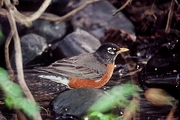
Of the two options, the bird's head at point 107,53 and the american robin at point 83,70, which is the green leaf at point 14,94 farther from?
the bird's head at point 107,53

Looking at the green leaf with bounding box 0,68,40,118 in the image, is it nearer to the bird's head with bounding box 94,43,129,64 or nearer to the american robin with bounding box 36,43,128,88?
the american robin with bounding box 36,43,128,88

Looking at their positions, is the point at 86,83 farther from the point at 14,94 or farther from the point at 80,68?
the point at 14,94

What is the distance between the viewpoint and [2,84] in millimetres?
3469

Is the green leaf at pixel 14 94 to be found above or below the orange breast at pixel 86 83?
above

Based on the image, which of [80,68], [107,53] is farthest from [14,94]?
[107,53]

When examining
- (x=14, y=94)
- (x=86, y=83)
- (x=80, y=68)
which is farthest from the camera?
(x=80, y=68)

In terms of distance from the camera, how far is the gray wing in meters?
5.60

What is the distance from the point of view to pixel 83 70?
579 cm

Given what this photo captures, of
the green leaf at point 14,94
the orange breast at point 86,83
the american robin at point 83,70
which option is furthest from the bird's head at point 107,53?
the green leaf at point 14,94

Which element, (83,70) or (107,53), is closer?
(83,70)

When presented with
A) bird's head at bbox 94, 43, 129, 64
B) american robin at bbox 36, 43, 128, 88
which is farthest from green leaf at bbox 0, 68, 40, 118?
bird's head at bbox 94, 43, 129, 64

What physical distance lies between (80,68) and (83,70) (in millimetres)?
44

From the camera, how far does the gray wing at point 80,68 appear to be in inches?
221

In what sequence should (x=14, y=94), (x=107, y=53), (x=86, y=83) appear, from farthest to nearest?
(x=107, y=53) < (x=86, y=83) < (x=14, y=94)
